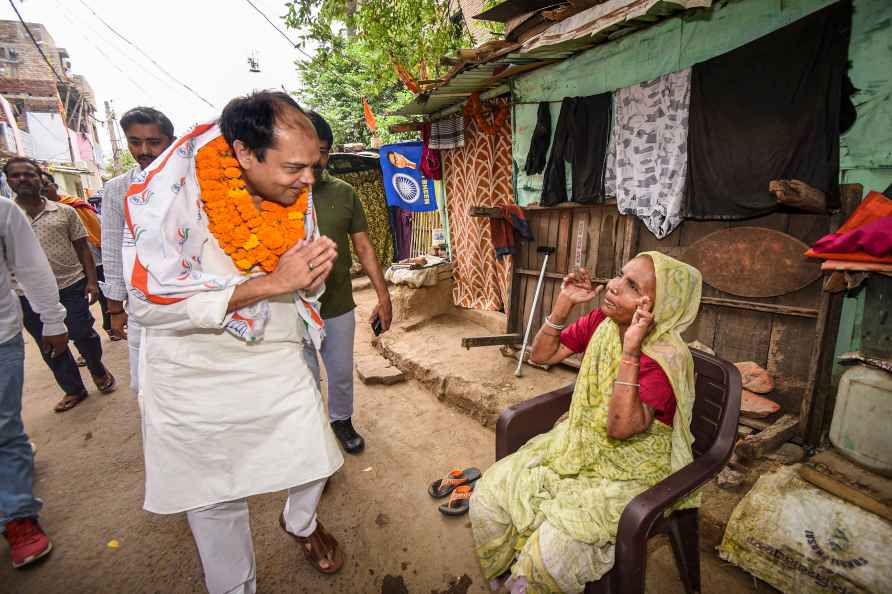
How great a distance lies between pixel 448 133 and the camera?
6062 millimetres

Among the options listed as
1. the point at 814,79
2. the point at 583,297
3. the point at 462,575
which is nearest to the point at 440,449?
the point at 462,575

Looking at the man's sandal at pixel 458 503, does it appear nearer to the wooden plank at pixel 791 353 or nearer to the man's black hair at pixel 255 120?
the man's black hair at pixel 255 120

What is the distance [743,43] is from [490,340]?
3328 millimetres

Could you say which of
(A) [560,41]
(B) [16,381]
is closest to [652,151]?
(A) [560,41]

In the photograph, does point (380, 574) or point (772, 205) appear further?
point (772, 205)

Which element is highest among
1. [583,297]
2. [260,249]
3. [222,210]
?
[222,210]

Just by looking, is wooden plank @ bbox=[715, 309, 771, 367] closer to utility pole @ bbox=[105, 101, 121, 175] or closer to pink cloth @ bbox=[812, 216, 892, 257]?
pink cloth @ bbox=[812, 216, 892, 257]

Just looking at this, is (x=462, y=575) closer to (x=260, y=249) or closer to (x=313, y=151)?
(x=260, y=249)

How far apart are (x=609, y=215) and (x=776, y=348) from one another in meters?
1.82

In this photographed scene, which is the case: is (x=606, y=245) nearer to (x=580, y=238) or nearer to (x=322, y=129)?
(x=580, y=238)

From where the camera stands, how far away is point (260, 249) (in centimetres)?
157

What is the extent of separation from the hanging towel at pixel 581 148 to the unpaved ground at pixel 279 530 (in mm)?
2604

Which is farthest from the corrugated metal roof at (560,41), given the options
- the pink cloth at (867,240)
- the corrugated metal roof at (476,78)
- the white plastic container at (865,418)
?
the white plastic container at (865,418)

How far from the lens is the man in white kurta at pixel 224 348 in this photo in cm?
137
